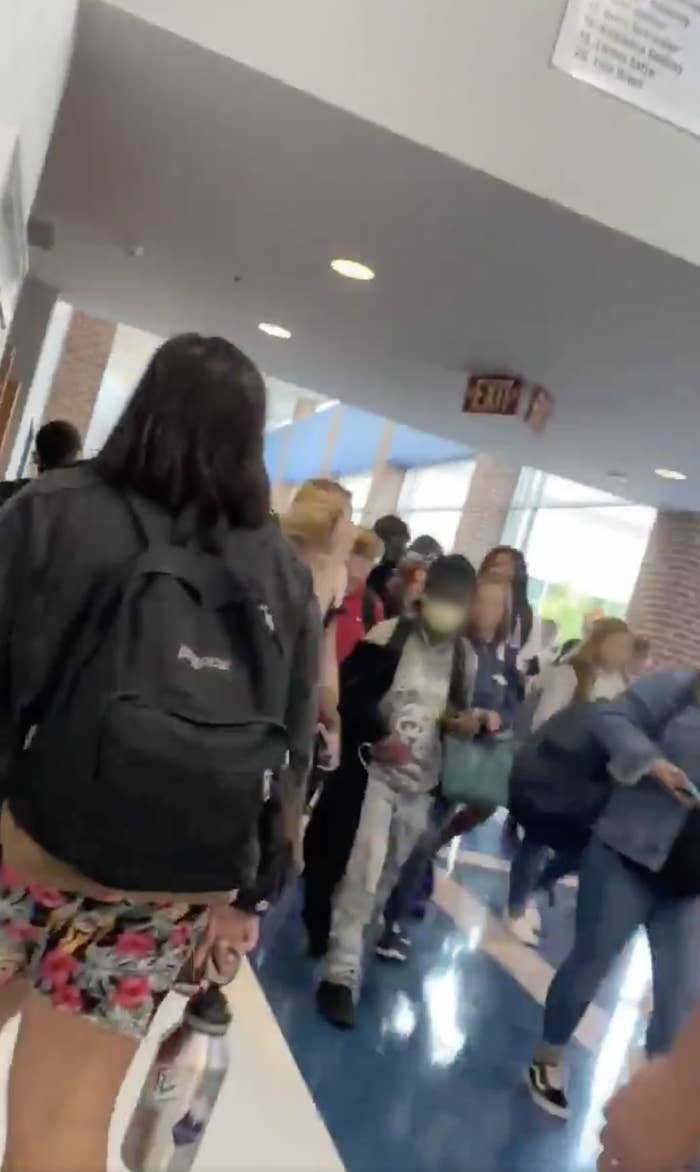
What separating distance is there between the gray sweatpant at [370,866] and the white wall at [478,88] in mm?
2161

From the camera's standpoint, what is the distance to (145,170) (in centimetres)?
522

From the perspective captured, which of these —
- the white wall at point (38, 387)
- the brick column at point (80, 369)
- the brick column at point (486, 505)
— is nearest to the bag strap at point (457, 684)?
the white wall at point (38, 387)

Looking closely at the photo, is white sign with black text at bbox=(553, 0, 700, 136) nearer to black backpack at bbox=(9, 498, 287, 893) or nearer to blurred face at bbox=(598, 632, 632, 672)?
blurred face at bbox=(598, 632, 632, 672)

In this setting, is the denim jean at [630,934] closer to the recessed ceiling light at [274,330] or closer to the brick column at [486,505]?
the recessed ceiling light at [274,330]

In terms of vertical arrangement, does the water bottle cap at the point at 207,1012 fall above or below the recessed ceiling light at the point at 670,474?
below

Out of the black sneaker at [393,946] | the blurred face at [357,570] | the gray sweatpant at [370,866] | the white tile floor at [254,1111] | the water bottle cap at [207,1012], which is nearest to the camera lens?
the water bottle cap at [207,1012]

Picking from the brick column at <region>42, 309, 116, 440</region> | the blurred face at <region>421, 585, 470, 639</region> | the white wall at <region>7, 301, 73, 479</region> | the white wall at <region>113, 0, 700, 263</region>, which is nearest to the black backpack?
the blurred face at <region>421, 585, 470, 639</region>

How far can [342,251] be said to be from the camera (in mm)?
5582

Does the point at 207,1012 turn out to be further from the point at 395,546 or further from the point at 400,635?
the point at 395,546

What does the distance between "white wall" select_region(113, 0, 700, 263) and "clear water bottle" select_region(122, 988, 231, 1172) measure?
2.84 meters

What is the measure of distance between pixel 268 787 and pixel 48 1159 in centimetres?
58

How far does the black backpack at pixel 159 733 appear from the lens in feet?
5.04

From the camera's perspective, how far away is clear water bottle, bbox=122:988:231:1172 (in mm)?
2186

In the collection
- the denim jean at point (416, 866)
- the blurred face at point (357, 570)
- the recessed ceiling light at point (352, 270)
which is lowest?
the denim jean at point (416, 866)
